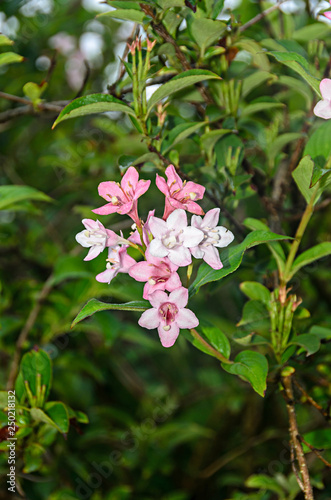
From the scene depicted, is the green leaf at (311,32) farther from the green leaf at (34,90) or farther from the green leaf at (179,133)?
the green leaf at (34,90)

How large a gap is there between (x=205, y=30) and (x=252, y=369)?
1.97ft

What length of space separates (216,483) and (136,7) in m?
1.45

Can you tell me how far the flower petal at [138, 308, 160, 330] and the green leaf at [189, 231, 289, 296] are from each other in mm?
80

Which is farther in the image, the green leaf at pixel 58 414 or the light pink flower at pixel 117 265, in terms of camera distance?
the green leaf at pixel 58 414

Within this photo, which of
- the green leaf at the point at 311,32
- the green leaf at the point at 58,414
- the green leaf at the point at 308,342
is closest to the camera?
the green leaf at the point at 308,342

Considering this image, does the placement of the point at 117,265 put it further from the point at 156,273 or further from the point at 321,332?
the point at 321,332

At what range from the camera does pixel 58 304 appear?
52.7 inches

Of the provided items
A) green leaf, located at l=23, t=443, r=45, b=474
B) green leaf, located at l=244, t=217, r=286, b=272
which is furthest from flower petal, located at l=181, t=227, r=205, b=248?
green leaf, located at l=23, t=443, r=45, b=474

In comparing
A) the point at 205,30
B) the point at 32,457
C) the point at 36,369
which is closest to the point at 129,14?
the point at 205,30

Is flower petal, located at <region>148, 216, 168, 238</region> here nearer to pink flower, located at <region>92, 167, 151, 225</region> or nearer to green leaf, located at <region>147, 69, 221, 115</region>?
pink flower, located at <region>92, 167, 151, 225</region>

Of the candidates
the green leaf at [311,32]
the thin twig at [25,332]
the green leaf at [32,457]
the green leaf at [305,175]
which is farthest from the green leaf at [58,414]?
the green leaf at [311,32]

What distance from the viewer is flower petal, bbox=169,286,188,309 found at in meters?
0.67

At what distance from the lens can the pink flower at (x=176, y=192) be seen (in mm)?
711

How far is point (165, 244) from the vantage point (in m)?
0.65
